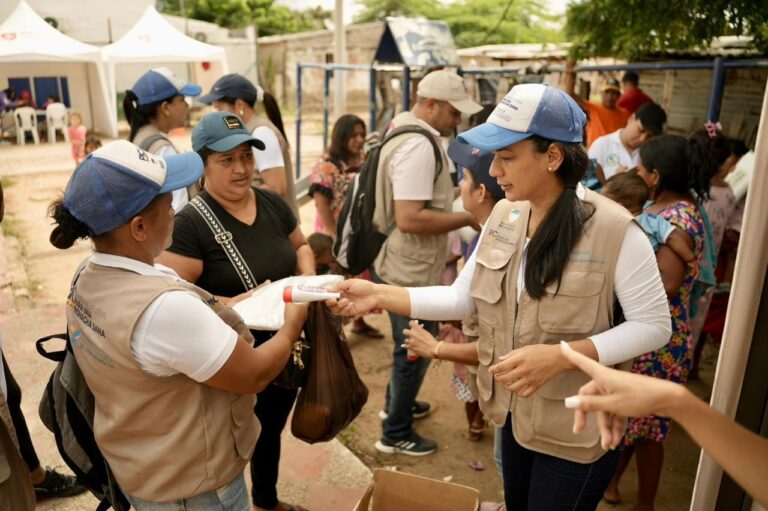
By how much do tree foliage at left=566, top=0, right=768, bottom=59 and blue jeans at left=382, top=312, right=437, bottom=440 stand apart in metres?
3.58

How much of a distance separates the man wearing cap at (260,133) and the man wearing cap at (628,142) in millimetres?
2511

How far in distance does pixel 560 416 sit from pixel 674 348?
1312 mm

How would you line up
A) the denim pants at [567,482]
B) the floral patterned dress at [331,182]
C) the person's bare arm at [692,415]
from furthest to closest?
the floral patterned dress at [331,182] → the denim pants at [567,482] → the person's bare arm at [692,415]

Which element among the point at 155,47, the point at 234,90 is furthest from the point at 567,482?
the point at 155,47

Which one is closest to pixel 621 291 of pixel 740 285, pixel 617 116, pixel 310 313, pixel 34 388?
pixel 740 285

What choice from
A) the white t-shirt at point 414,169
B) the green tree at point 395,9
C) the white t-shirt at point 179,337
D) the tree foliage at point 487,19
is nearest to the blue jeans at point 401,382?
the white t-shirt at point 414,169

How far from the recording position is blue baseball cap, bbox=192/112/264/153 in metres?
2.72

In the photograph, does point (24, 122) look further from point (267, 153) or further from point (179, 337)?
point (179, 337)

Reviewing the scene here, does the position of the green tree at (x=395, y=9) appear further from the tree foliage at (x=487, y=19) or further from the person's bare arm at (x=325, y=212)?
the person's bare arm at (x=325, y=212)

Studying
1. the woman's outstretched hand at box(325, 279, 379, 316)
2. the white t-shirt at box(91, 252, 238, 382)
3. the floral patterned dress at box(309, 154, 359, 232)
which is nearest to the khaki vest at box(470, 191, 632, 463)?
the woman's outstretched hand at box(325, 279, 379, 316)

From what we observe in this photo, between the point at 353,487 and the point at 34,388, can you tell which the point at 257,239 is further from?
the point at 34,388

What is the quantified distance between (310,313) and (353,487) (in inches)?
57.5

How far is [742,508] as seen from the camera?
2.10 m

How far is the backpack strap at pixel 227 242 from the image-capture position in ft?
8.61
